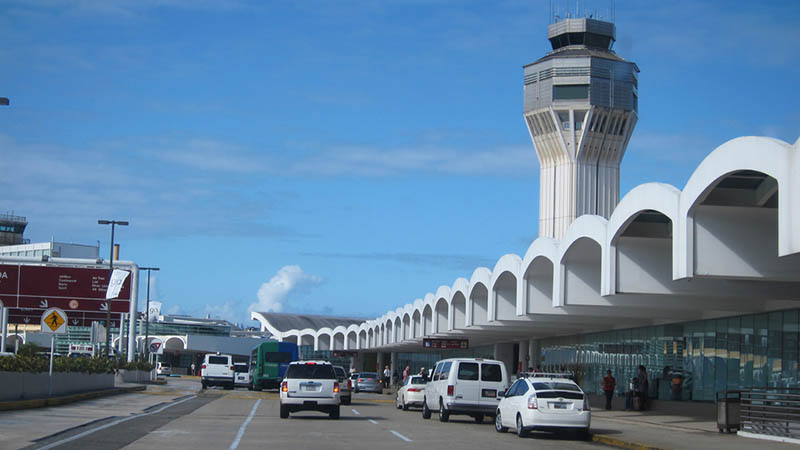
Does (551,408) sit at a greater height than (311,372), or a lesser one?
lesser

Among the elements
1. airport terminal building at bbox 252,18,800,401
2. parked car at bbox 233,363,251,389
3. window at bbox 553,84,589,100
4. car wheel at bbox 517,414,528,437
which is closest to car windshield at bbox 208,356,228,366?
parked car at bbox 233,363,251,389

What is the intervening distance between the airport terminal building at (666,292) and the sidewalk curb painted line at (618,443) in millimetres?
3968

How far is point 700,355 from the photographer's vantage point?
116 ft

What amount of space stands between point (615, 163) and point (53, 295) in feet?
252

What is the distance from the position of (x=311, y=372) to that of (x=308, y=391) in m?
0.67

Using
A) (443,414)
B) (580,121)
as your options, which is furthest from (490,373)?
(580,121)

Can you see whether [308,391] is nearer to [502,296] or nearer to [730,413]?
[730,413]

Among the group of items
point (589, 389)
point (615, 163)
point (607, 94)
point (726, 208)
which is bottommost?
point (589, 389)

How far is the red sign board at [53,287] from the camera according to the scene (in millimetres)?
58531

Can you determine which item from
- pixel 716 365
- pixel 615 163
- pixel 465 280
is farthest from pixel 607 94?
pixel 716 365

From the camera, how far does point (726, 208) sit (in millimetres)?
22312

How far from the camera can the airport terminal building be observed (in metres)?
21.8

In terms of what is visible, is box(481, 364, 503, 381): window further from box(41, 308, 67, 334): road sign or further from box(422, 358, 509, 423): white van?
box(41, 308, 67, 334): road sign

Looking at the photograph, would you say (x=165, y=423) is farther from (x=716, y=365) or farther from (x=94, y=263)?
(x=94, y=263)
